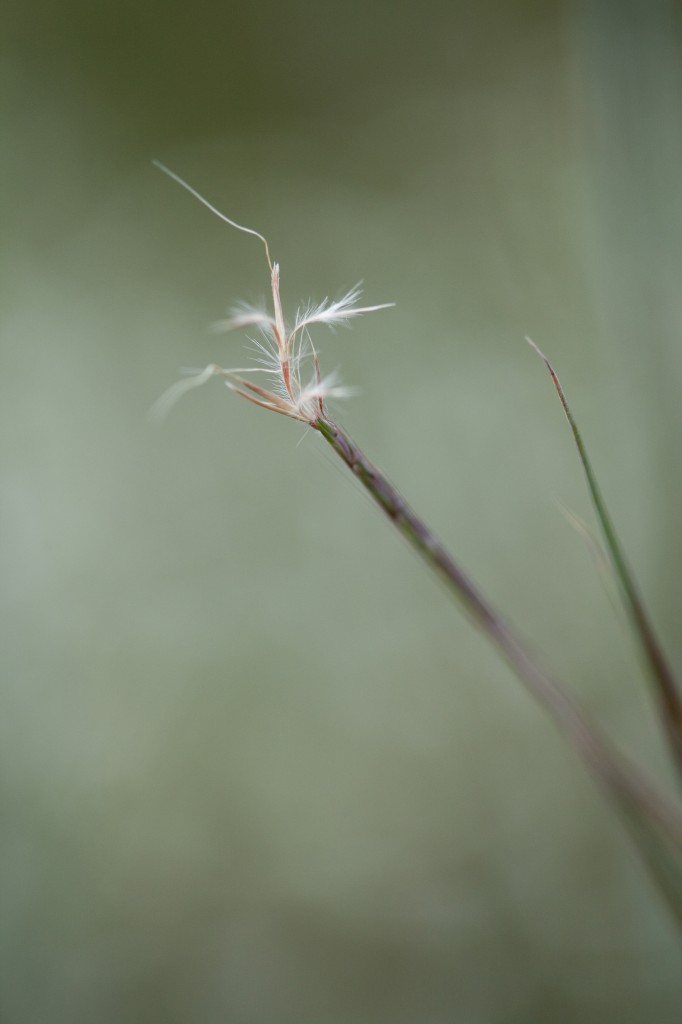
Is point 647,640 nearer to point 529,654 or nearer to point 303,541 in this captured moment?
point 529,654

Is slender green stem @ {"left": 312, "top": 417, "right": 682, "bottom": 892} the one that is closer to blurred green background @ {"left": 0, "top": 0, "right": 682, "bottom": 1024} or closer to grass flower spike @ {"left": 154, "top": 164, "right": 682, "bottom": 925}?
grass flower spike @ {"left": 154, "top": 164, "right": 682, "bottom": 925}

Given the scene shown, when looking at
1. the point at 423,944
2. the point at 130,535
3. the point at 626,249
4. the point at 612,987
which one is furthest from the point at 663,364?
the point at 130,535

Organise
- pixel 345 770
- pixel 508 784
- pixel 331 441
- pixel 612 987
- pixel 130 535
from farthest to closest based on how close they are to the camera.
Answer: pixel 130 535, pixel 345 770, pixel 508 784, pixel 612 987, pixel 331 441

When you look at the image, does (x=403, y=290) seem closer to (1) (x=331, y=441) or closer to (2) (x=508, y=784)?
(2) (x=508, y=784)

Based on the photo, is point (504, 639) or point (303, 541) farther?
point (303, 541)

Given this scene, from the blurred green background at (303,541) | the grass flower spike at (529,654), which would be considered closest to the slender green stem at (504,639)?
the grass flower spike at (529,654)

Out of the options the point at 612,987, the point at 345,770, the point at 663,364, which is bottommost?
the point at 612,987

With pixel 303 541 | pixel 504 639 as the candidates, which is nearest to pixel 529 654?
pixel 504 639
